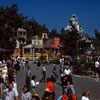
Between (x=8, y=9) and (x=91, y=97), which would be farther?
(x=8, y=9)

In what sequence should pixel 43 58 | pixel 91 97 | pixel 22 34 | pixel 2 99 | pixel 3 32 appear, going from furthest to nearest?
pixel 22 34 → pixel 3 32 → pixel 43 58 → pixel 91 97 → pixel 2 99

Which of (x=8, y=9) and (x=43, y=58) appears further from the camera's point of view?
(x=8, y=9)

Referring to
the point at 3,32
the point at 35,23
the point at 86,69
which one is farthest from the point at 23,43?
the point at 86,69

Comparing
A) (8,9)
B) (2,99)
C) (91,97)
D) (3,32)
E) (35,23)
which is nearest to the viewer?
(2,99)

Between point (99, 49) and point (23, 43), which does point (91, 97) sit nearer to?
point (99, 49)

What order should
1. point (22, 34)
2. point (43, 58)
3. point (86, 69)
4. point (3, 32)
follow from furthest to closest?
1. point (22, 34)
2. point (3, 32)
3. point (43, 58)
4. point (86, 69)

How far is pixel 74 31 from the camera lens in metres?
44.9

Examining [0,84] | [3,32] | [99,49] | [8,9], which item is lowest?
[0,84]

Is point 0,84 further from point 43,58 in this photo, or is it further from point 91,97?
point 43,58

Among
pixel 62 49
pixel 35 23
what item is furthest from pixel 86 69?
pixel 35 23

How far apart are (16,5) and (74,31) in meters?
31.7

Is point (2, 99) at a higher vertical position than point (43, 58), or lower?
lower

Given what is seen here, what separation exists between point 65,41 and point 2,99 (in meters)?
36.6

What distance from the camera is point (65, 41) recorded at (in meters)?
45.6
